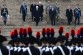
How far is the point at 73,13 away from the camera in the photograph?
3038 cm

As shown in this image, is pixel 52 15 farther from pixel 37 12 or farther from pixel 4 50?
pixel 4 50

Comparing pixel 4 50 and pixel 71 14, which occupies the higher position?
pixel 4 50

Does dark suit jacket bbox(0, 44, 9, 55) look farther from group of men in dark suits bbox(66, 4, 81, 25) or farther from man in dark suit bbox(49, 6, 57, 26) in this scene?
group of men in dark suits bbox(66, 4, 81, 25)

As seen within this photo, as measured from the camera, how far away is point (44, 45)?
14664mm

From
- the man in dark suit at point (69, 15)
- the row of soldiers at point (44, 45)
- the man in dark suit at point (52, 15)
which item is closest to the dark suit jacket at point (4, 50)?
the row of soldiers at point (44, 45)

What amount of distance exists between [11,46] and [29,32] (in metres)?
0.79

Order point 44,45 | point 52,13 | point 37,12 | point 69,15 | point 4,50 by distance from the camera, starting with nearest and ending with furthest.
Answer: point 4,50, point 44,45, point 52,13, point 37,12, point 69,15

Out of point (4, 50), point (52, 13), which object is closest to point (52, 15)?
point (52, 13)

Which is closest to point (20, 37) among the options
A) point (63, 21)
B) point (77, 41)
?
point (77, 41)

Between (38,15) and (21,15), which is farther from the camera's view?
(21,15)

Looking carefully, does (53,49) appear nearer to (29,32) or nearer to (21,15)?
(29,32)

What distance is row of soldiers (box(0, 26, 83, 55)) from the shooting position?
14523 mm

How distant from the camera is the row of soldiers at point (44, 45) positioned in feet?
47.6

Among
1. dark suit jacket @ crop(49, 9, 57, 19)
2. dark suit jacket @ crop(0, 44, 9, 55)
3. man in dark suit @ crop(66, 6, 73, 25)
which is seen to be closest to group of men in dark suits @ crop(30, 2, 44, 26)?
dark suit jacket @ crop(49, 9, 57, 19)
